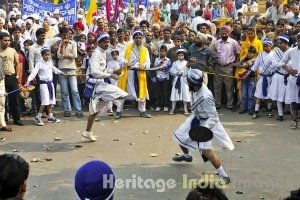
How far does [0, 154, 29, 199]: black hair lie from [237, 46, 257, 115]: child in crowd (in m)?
8.32

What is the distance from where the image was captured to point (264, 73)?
1067cm

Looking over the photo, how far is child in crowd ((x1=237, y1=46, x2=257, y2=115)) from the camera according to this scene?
434 inches

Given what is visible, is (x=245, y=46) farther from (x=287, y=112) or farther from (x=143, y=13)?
(x=143, y=13)

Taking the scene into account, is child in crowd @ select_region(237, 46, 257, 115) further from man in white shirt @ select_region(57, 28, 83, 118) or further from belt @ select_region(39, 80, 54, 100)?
belt @ select_region(39, 80, 54, 100)

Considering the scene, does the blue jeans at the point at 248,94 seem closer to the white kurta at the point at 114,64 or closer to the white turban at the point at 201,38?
the white turban at the point at 201,38

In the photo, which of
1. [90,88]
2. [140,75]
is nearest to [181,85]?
[140,75]

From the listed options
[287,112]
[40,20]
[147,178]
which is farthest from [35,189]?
[40,20]

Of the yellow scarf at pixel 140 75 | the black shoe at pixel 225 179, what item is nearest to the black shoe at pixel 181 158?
the black shoe at pixel 225 179

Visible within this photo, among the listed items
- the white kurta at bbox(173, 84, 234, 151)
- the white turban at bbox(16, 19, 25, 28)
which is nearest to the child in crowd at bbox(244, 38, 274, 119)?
the white kurta at bbox(173, 84, 234, 151)

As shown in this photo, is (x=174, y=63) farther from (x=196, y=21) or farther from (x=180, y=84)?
(x=196, y=21)

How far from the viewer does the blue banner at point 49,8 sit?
573 inches

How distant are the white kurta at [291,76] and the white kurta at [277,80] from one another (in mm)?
163

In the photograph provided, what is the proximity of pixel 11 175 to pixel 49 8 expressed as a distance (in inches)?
483

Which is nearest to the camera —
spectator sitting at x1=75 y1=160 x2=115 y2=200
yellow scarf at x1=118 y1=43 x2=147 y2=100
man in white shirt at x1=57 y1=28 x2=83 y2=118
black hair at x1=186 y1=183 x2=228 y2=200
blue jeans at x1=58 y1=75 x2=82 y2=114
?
black hair at x1=186 y1=183 x2=228 y2=200
